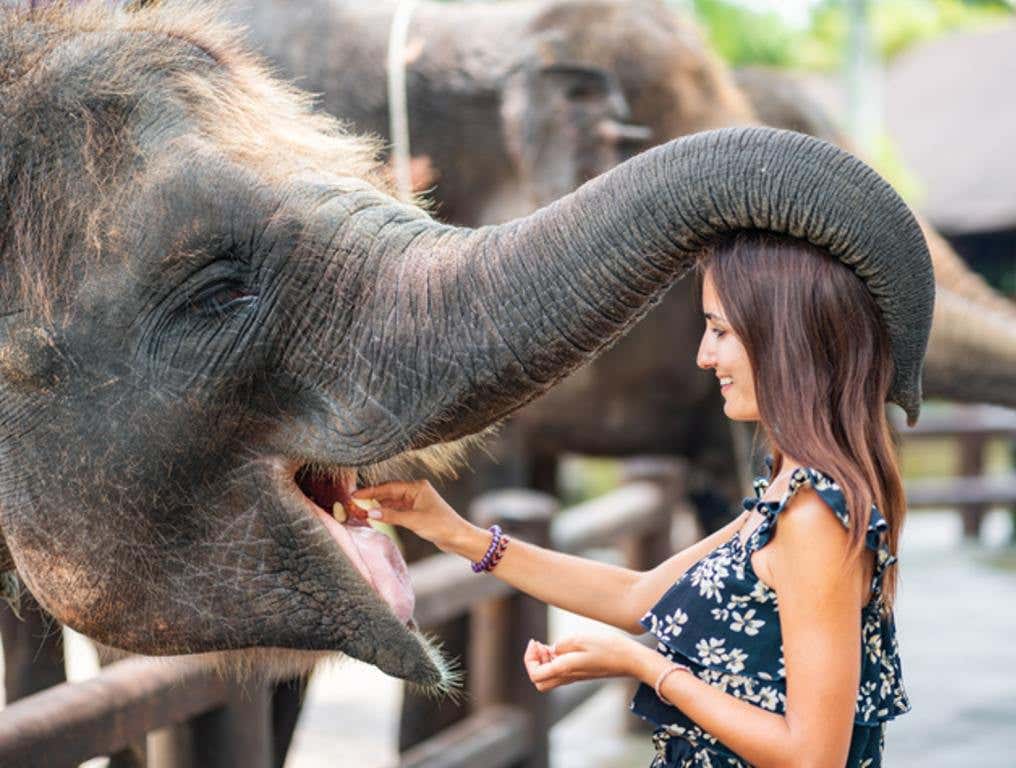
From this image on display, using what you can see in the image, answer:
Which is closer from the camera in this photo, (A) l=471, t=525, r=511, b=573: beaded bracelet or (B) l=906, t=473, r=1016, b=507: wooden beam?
(A) l=471, t=525, r=511, b=573: beaded bracelet

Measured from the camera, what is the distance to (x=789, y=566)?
1779 millimetres

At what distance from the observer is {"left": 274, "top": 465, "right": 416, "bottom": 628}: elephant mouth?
195 centimetres

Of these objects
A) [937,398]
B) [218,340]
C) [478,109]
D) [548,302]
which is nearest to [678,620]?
[548,302]

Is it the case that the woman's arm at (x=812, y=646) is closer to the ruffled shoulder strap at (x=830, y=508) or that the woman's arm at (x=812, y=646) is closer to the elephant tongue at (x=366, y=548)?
the ruffled shoulder strap at (x=830, y=508)

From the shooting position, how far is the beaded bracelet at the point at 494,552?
2.19m

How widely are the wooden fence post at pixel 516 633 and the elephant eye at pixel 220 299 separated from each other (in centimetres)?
242

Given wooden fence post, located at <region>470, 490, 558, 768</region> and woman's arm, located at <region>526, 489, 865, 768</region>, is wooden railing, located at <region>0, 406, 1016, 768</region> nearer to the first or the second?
wooden fence post, located at <region>470, 490, 558, 768</region>

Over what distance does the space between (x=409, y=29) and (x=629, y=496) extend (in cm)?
208

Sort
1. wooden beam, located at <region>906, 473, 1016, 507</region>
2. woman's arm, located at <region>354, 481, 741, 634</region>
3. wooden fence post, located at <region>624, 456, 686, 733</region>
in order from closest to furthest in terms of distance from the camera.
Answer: woman's arm, located at <region>354, 481, 741, 634</region> < wooden fence post, located at <region>624, 456, 686, 733</region> < wooden beam, located at <region>906, 473, 1016, 507</region>

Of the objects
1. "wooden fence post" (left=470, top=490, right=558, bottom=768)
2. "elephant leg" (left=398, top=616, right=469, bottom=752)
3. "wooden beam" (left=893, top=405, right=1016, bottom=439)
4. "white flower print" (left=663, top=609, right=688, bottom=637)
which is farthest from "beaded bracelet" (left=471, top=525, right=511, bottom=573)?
"wooden beam" (left=893, top=405, right=1016, bottom=439)

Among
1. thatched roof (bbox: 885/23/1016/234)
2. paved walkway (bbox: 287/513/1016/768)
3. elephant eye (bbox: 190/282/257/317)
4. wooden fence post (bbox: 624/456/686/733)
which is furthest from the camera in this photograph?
thatched roof (bbox: 885/23/1016/234)

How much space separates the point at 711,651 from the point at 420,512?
1.49 ft

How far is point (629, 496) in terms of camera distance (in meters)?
5.72

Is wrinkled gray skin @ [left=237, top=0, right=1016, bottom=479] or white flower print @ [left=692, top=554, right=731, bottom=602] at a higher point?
wrinkled gray skin @ [left=237, top=0, right=1016, bottom=479]
